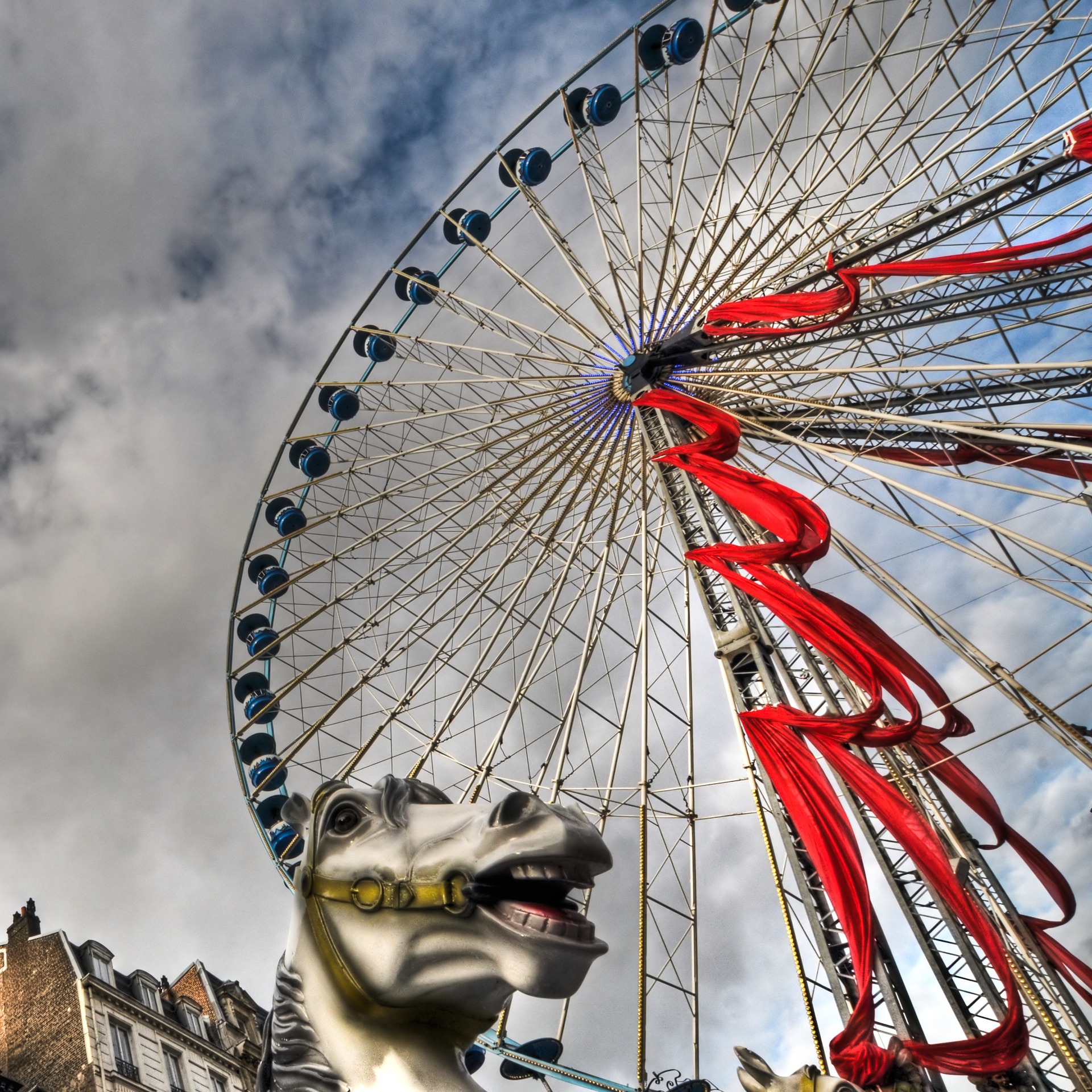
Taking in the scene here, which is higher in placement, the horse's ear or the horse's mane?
the horse's ear

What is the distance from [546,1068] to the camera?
42.4 feet

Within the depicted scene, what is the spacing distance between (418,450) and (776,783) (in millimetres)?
8605

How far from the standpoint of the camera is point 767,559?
1148 centimetres

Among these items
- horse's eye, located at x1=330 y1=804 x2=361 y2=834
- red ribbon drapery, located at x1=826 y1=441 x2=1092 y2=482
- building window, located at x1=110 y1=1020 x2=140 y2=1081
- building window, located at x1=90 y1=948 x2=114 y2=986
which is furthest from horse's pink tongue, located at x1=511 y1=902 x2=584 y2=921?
building window, located at x1=90 y1=948 x2=114 y2=986

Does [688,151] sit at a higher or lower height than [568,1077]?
higher

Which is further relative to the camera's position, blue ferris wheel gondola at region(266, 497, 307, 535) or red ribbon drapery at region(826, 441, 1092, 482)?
blue ferris wheel gondola at region(266, 497, 307, 535)

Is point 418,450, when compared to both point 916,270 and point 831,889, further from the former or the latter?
point 831,889

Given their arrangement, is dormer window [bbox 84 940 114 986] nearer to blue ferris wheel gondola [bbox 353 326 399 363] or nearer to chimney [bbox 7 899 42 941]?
chimney [bbox 7 899 42 941]

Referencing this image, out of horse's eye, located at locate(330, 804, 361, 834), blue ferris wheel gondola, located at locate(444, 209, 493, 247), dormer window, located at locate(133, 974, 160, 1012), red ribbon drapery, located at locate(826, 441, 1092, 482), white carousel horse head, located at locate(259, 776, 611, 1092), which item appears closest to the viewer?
white carousel horse head, located at locate(259, 776, 611, 1092)

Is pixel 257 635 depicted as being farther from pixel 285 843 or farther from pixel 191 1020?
pixel 191 1020

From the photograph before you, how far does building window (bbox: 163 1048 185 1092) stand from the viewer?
21.0 m

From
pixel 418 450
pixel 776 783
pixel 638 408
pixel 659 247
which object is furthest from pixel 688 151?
pixel 776 783

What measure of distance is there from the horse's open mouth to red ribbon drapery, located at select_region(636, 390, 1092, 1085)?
696cm

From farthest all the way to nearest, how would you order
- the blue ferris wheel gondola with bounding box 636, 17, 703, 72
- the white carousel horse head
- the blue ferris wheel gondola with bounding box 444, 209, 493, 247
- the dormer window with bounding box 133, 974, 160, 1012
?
the dormer window with bounding box 133, 974, 160, 1012 → the blue ferris wheel gondola with bounding box 444, 209, 493, 247 → the blue ferris wheel gondola with bounding box 636, 17, 703, 72 → the white carousel horse head
